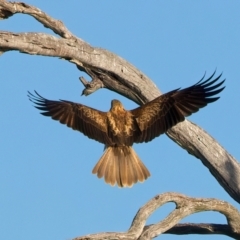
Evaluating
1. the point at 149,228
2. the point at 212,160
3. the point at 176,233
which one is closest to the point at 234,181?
the point at 212,160

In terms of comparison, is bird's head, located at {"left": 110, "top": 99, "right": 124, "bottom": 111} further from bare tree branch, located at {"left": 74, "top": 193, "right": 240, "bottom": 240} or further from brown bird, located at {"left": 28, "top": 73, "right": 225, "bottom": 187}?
bare tree branch, located at {"left": 74, "top": 193, "right": 240, "bottom": 240}

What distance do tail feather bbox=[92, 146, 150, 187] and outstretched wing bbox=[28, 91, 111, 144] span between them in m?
0.20

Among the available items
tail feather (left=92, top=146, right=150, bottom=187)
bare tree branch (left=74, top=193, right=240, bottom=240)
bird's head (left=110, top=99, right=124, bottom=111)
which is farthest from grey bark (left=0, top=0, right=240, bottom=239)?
tail feather (left=92, top=146, right=150, bottom=187)

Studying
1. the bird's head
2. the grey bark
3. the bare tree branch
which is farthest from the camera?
the bird's head

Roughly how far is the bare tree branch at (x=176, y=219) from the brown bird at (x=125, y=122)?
1.02 metres

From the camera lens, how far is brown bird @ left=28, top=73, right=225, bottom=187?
866cm

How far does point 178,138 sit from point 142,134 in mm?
386

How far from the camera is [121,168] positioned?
8945 mm

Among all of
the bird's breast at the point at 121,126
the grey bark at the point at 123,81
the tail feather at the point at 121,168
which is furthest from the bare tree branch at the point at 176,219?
the bird's breast at the point at 121,126

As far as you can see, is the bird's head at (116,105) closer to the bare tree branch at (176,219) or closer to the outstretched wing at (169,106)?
the outstretched wing at (169,106)

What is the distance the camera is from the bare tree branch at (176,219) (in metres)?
7.09

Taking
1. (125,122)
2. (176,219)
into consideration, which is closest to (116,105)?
(125,122)

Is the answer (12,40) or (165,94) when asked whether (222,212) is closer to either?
(165,94)

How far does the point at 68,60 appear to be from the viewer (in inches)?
333
